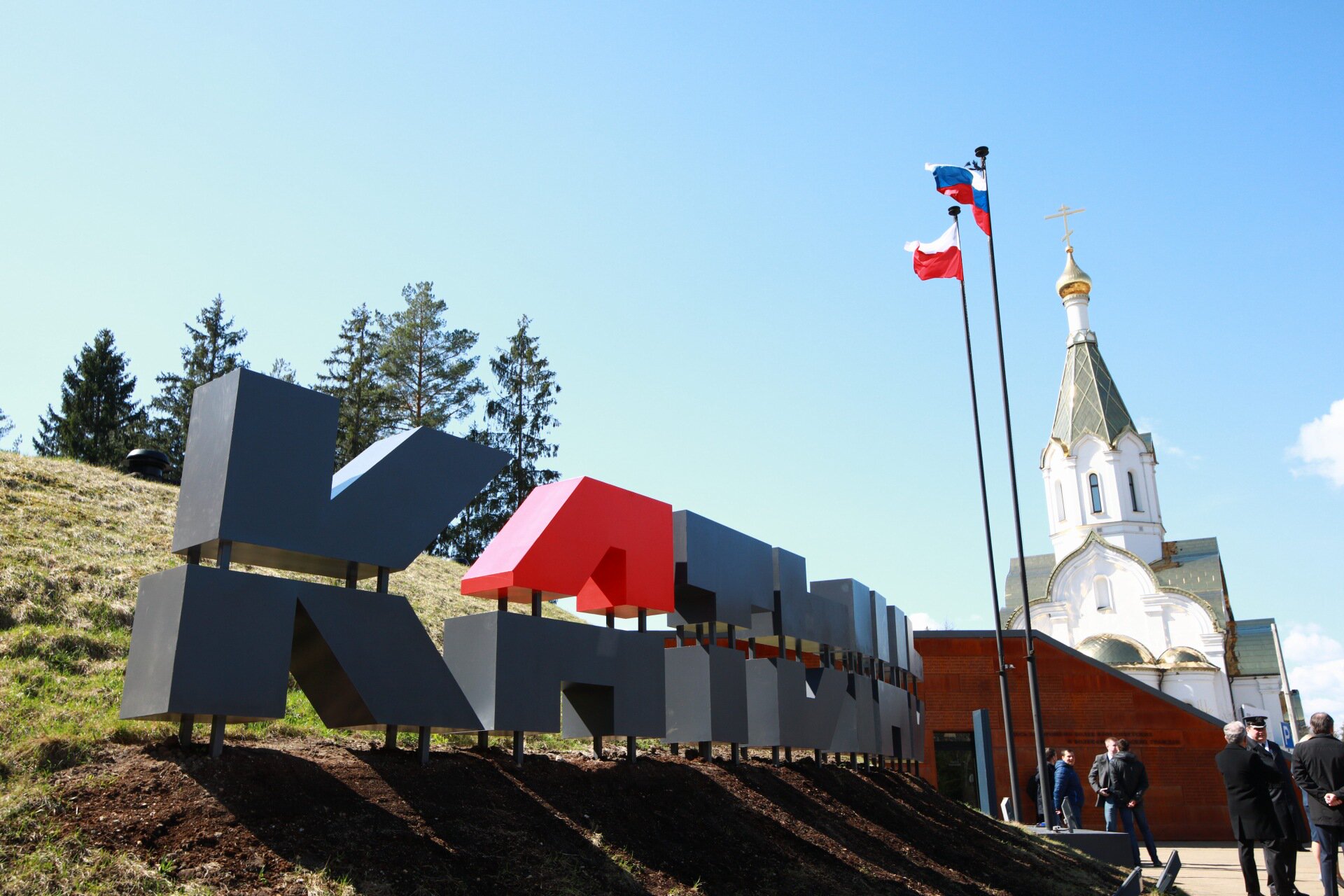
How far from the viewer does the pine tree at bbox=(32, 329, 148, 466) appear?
137 feet

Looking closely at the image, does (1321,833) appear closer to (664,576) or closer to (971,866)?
(971,866)

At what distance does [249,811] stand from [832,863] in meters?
4.95

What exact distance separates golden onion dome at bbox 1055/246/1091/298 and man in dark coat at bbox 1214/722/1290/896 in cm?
4963

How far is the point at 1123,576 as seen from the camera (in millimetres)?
47562

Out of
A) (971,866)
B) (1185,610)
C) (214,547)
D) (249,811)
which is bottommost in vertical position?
(971,866)

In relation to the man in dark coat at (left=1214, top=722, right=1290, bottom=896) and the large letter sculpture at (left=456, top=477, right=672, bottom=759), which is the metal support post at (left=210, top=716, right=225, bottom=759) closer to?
the large letter sculpture at (left=456, top=477, right=672, bottom=759)

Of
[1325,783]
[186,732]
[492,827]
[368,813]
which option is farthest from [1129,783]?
[186,732]

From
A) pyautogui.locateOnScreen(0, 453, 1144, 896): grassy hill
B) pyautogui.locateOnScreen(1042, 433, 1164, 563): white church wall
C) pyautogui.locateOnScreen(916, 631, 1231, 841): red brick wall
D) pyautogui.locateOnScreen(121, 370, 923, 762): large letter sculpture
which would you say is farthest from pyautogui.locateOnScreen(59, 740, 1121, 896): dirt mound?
pyautogui.locateOnScreen(1042, 433, 1164, 563): white church wall

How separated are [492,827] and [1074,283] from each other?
54.5m

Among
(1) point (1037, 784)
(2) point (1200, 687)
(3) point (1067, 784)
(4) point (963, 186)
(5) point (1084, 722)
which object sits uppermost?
(4) point (963, 186)

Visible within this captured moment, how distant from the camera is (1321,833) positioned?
8.88 meters

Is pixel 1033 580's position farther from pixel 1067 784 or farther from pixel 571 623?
pixel 571 623

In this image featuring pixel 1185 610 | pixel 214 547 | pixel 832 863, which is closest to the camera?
pixel 214 547

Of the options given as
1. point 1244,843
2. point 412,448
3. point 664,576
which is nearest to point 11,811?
point 412,448
